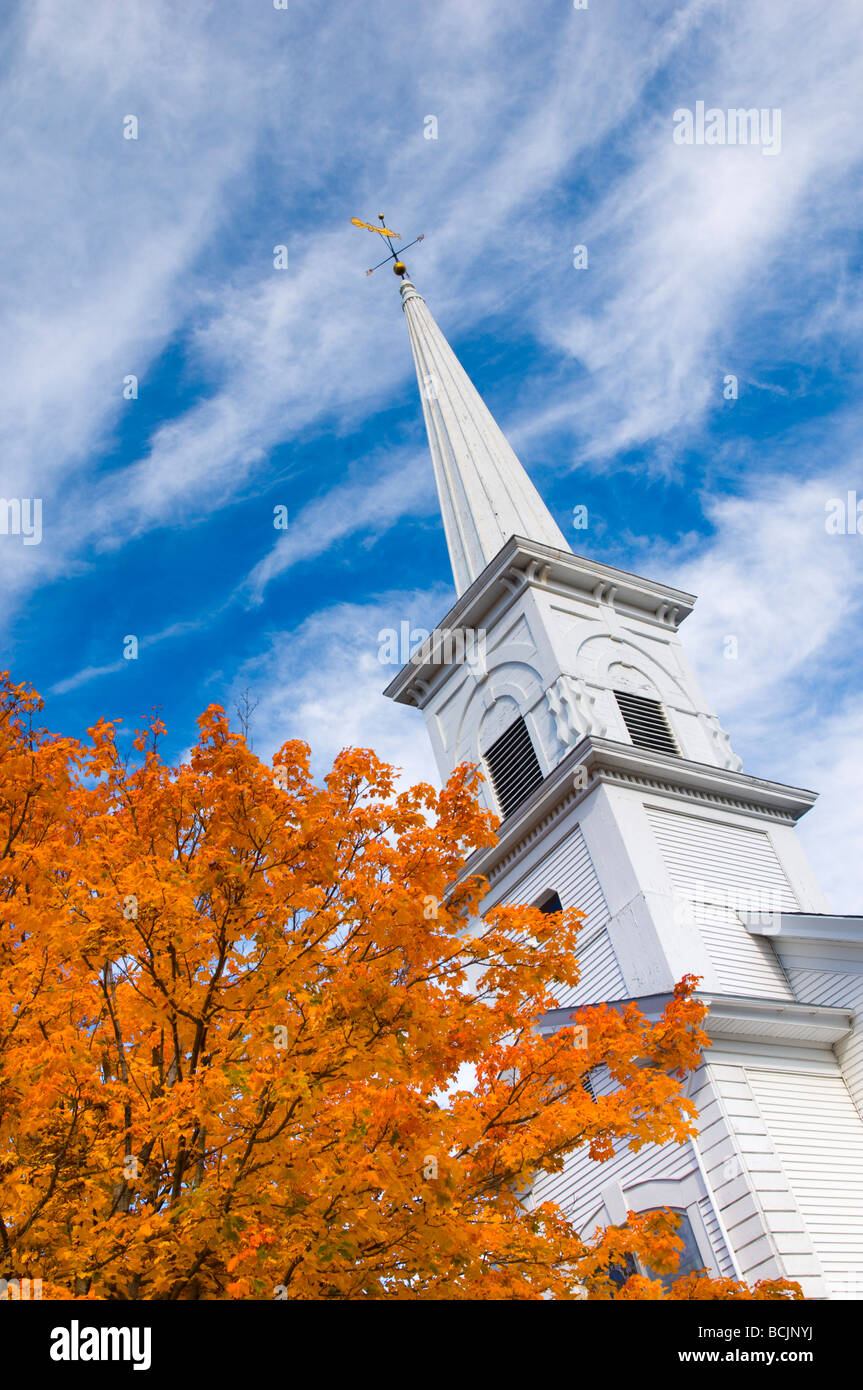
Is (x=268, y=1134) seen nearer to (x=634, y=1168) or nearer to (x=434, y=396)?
(x=634, y=1168)

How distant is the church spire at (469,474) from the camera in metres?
30.9

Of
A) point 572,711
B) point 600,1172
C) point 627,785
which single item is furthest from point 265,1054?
point 572,711

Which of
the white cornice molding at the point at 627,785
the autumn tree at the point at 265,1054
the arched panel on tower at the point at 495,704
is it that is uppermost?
the arched panel on tower at the point at 495,704

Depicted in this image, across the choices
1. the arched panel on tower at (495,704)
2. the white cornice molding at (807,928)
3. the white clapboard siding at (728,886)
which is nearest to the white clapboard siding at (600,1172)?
the white clapboard siding at (728,886)

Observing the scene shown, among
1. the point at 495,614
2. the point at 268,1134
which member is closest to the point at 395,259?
the point at 495,614

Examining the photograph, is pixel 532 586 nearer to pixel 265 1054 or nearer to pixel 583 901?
pixel 583 901

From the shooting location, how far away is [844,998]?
60.3 feet

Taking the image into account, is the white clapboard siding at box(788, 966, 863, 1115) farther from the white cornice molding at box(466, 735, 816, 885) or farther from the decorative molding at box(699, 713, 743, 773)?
the decorative molding at box(699, 713, 743, 773)

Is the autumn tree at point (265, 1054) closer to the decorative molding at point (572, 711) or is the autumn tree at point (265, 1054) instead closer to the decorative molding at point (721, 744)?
the decorative molding at point (572, 711)

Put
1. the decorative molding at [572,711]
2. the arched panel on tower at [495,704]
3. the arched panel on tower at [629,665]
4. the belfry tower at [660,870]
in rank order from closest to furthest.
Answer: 1. the belfry tower at [660,870]
2. the decorative molding at [572,711]
3. the arched panel on tower at [495,704]
4. the arched panel on tower at [629,665]

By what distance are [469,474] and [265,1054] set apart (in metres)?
27.6

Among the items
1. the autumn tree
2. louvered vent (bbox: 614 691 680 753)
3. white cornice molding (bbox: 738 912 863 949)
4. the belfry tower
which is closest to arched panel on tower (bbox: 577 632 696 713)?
the belfry tower

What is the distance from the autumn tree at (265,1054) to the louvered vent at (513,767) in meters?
13.9

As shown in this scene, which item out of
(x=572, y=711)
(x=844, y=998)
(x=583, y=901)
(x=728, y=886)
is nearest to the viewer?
(x=844, y=998)
